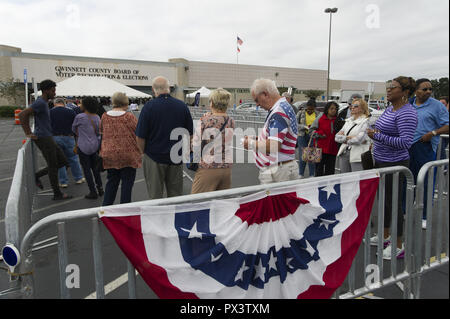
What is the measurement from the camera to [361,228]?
8.43ft

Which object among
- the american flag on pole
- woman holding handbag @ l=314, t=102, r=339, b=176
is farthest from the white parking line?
woman holding handbag @ l=314, t=102, r=339, b=176

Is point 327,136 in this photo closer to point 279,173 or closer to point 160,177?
point 279,173

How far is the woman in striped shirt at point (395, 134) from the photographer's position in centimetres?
333

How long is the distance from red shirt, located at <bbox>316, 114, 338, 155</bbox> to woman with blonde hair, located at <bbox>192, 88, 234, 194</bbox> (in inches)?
109

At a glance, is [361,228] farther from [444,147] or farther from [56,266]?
[444,147]

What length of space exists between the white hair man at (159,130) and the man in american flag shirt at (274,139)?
44.9 inches

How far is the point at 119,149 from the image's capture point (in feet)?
14.3

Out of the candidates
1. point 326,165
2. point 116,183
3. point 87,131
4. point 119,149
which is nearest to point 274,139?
point 119,149

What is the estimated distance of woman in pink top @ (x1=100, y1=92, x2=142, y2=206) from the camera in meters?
4.36

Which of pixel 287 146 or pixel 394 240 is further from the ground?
pixel 287 146

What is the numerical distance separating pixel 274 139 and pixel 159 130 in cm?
154

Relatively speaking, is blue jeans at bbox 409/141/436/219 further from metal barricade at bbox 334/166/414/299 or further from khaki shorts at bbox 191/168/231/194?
khaki shorts at bbox 191/168/231/194
